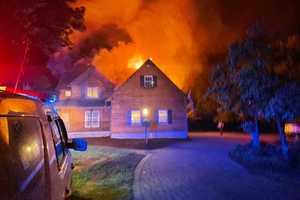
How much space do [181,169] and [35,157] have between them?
981cm

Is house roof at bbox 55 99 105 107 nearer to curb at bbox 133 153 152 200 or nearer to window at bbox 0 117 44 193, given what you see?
curb at bbox 133 153 152 200

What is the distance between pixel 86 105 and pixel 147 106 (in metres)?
5.67

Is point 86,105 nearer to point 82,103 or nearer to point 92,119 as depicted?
point 82,103

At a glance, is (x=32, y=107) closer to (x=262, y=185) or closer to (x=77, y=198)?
(x=77, y=198)

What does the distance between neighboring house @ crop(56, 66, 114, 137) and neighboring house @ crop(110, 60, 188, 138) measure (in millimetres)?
1856

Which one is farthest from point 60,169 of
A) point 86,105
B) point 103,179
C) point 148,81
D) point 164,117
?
point 86,105

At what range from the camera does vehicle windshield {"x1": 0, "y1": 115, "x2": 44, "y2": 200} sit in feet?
5.33

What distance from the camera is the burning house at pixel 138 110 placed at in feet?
83.6

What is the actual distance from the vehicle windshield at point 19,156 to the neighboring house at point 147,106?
23.2 metres

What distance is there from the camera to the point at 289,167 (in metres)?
11.2

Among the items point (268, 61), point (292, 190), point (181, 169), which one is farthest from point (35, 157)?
point (268, 61)

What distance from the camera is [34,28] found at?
53.8ft

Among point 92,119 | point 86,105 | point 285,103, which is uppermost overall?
point 86,105

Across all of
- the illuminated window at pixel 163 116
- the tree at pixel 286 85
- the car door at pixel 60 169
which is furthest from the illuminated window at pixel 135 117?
the car door at pixel 60 169
